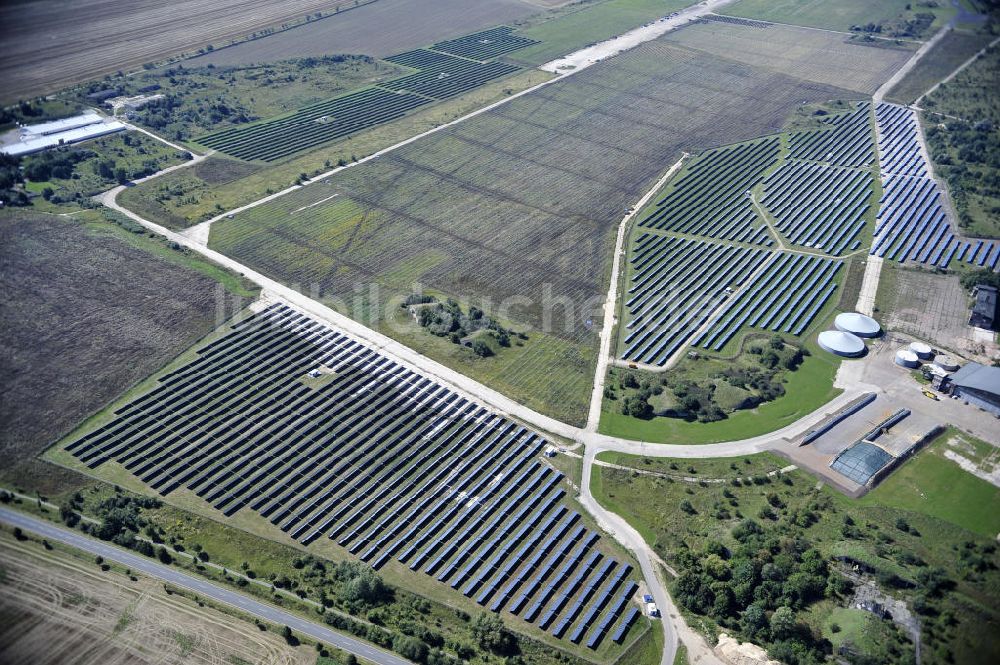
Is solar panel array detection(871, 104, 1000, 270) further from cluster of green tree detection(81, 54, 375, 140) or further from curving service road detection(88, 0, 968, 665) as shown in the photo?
cluster of green tree detection(81, 54, 375, 140)

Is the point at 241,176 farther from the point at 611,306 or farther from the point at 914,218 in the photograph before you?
the point at 914,218

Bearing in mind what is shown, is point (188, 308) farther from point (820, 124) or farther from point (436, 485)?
point (820, 124)

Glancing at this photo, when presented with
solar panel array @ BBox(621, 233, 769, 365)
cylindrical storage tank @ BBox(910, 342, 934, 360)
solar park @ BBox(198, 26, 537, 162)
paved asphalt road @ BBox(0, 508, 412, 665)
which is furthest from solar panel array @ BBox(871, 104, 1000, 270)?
paved asphalt road @ BBox(0, 508, 412, 665)

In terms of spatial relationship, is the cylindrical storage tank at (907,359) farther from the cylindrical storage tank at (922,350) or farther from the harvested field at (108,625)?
the harvested field at (108,625)

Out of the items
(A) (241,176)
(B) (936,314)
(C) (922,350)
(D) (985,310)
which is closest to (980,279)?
(D) (985,310)

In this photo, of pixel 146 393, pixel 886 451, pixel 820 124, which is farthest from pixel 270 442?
pixel 820 124

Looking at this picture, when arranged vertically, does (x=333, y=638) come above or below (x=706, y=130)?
below
